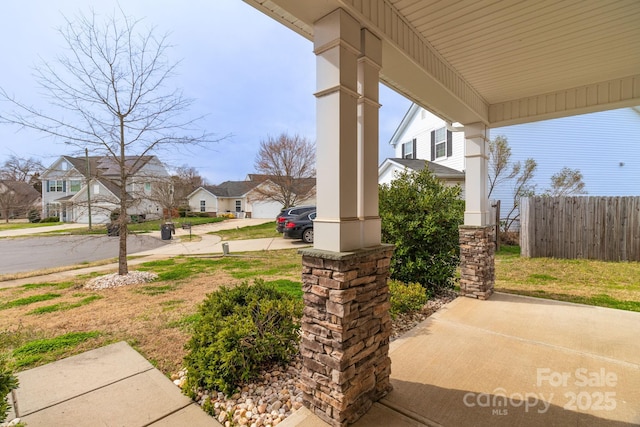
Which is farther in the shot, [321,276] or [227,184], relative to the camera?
[227,184]

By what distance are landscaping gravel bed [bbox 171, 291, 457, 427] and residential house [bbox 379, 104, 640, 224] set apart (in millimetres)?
10729

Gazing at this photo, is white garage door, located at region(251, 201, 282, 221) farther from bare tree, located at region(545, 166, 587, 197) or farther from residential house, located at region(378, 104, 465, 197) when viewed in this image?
bare tree, located at region(545, 166, 587, 197)

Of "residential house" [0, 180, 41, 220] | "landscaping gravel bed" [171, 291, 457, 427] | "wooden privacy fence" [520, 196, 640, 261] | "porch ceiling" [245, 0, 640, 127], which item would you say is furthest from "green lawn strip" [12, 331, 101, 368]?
"residential house" [0, 180, 41, 220]

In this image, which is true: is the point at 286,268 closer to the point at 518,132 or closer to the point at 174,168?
the point at 174,168

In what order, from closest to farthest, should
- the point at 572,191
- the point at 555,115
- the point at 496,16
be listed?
the point at 496,16 → the point at 555,115 → the point at 572,191

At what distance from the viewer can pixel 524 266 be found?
7.34 metres

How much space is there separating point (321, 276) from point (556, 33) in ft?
10.6

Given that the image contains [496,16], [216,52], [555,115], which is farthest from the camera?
[216,52]

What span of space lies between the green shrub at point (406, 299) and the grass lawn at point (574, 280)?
2.09 metres

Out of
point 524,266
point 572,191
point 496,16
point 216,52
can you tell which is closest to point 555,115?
point 496,16

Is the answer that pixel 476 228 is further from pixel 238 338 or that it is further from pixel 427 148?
pixel 427 148

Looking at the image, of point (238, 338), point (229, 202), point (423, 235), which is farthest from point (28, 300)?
point (229, 202)

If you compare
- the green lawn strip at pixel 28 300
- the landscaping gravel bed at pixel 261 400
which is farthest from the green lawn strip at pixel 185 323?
the green lawn strip at pixel 28 300

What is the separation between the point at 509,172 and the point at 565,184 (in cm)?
217
